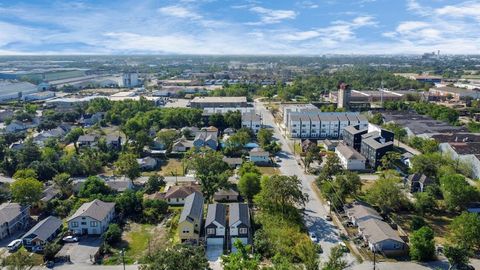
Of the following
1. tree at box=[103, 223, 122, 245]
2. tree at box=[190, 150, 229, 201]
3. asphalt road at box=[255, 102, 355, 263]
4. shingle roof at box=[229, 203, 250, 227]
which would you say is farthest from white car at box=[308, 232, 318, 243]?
tree at box=[103, 223, 122, 245]

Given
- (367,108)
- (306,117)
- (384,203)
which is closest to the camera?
(384,203)

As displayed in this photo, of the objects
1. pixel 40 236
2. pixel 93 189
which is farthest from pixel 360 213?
pixel 40 236

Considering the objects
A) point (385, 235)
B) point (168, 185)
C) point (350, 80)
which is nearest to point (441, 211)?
point (385, 235)

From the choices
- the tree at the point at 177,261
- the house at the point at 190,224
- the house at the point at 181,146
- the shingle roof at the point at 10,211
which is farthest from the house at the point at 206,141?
the tree at the point at 177,261

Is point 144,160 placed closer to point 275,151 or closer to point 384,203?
point 275,151

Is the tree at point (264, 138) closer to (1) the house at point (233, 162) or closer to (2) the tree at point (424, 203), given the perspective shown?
(1) the house at point (233, 162)

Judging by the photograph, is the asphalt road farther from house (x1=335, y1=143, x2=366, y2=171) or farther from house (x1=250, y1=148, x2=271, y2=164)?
house (x1=335, y1=143, x2=366, y2=171)
